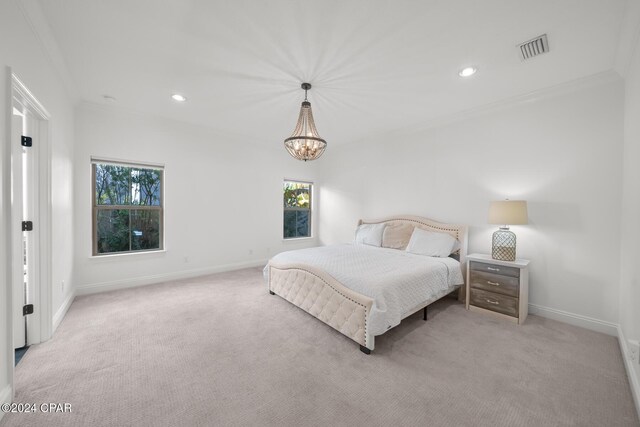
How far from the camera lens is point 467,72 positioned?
258 cm

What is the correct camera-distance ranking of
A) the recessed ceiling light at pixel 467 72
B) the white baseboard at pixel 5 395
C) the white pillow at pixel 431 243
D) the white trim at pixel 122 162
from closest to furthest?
the white baseboard at pixel 5 395, the recessed ceiling light at pixel 467 72, the white pillow at pixel 431 243, the white trim at pixel 122 162

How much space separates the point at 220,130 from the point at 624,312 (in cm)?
567

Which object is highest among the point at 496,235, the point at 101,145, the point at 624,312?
the point at 101,145

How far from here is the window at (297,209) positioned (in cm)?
586

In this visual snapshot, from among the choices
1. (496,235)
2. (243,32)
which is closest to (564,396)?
(496,235)

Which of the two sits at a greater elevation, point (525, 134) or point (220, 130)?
point (220, 130)

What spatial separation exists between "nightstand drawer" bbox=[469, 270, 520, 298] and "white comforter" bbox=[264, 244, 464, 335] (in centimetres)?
20

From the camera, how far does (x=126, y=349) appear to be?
2.22 metres

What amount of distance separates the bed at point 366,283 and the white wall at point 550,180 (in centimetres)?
58

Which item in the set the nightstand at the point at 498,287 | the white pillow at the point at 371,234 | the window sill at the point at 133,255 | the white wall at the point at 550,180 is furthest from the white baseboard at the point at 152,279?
the nightstand at the point at 498,287

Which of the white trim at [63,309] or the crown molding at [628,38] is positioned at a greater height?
the crown molding at [628,38]

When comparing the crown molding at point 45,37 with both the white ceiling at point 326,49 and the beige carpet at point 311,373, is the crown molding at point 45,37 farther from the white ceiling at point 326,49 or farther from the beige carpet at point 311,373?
the beige carpet at point 311,373

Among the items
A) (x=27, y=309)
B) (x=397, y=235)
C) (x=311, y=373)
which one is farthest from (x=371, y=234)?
(x=27, y=309)

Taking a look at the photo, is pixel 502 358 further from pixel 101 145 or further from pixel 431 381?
pixel 101 145
